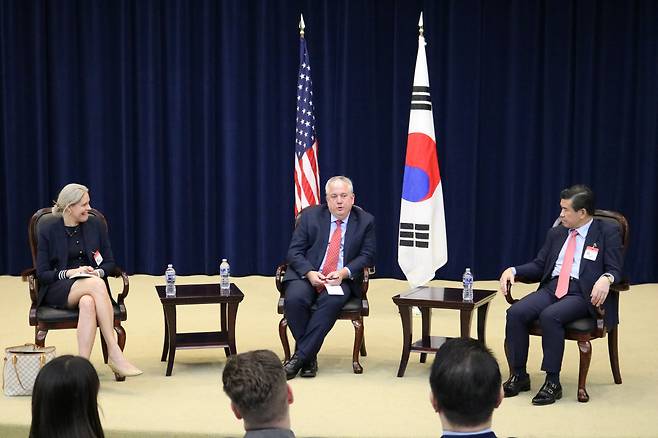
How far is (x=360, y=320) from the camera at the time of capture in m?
5.31

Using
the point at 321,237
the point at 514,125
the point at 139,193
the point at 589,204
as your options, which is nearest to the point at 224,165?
the point at 139,193

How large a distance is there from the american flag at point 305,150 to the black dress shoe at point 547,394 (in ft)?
10.5

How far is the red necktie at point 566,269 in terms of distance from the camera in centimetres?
493

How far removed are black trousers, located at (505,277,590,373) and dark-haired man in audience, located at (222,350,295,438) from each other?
2669 mm

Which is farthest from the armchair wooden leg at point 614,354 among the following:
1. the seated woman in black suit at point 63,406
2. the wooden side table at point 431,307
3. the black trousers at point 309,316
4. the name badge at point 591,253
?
the seated woman in black suit at point 63,406

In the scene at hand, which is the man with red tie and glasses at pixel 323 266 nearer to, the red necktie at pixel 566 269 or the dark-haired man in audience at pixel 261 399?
→ the red necktie at pixel 566 269

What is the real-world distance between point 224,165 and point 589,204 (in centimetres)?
454

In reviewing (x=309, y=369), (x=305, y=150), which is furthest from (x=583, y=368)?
(x=305, y=150)

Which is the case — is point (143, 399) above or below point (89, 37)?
below

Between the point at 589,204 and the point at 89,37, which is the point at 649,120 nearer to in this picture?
the point at 589,204

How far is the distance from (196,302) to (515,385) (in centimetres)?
Answer: 180

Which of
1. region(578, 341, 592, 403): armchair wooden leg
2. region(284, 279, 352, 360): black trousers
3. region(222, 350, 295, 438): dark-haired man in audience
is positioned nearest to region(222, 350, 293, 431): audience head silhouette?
region(222, 350, 295, 438): dark-haired man in audience

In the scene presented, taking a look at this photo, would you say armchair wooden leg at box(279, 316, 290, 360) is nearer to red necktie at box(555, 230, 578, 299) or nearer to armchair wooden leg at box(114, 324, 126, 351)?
armchair wooden leg at box(114, 324, 126, 351)

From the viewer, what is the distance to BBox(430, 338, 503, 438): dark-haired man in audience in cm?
218
